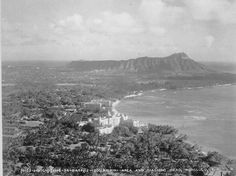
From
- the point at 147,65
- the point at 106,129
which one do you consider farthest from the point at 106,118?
the point at 147,65

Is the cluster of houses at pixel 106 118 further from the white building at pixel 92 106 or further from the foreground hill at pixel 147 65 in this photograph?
the foreground hill at pixel 147 65

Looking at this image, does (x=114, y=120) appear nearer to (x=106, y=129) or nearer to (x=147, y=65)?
(x=106, y=129)

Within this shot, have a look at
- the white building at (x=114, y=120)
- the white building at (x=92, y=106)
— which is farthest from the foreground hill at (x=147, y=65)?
the white building at (x=114, y=120)

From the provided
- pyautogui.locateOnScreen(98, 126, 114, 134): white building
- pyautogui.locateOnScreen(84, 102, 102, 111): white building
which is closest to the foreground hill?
pyautogui.locateOnScreen(84, 102, 102, 111): white building

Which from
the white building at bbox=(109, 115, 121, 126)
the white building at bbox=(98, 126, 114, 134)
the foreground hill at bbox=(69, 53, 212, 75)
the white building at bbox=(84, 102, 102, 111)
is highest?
the foreground hill at bbox=(69, 53, 212, 75)

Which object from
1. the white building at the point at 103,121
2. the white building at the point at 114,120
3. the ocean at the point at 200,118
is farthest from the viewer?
the white building at the point at 114,120

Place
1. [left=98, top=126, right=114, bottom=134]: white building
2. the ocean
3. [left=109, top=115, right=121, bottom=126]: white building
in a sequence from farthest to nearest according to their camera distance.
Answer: [left=109, top=115, right=121, bottom=126]: white building → [left=98, top=126, right=114, bottom=134]: white building → the ocean

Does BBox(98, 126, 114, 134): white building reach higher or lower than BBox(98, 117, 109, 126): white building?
lower

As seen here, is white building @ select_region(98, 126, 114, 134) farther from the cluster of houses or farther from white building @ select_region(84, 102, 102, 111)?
white building @ select_region(84, 102, 102, 111)

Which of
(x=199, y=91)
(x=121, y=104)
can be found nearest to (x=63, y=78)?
(x=121, y=104)
